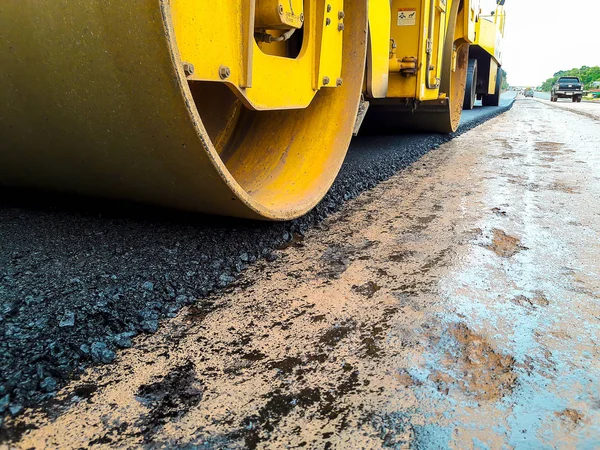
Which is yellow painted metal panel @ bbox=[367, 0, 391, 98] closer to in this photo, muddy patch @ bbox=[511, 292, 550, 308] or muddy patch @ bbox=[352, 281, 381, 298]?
muddy patch @ bbox=[352, 281, 381, 298]

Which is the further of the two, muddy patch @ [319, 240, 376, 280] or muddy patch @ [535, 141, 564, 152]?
muddy patch @ [535, 141, 564, 152]

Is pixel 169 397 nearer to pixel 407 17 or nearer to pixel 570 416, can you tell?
pixel 570 416

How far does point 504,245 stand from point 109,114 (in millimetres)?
1824

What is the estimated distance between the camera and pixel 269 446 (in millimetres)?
1078

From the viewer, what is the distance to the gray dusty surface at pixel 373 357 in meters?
1.12

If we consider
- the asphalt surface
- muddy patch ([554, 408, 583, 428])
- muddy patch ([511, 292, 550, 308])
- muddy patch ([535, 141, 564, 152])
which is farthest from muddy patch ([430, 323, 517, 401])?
muddy patch ([535, 141, 564, 152])

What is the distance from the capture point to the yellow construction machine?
4.30 ft

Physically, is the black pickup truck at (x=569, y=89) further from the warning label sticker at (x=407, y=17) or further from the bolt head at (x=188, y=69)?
the bolt head at (x=188, y=69)

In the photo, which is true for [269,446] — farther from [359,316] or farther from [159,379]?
[359,316]

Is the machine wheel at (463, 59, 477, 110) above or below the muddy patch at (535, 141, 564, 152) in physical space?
above

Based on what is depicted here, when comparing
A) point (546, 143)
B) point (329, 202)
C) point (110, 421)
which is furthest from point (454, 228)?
point (546, 143)

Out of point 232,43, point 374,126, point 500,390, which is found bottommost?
point 500,390

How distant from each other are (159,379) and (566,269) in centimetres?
168

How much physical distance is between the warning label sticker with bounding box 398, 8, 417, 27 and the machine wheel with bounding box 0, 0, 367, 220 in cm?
291
